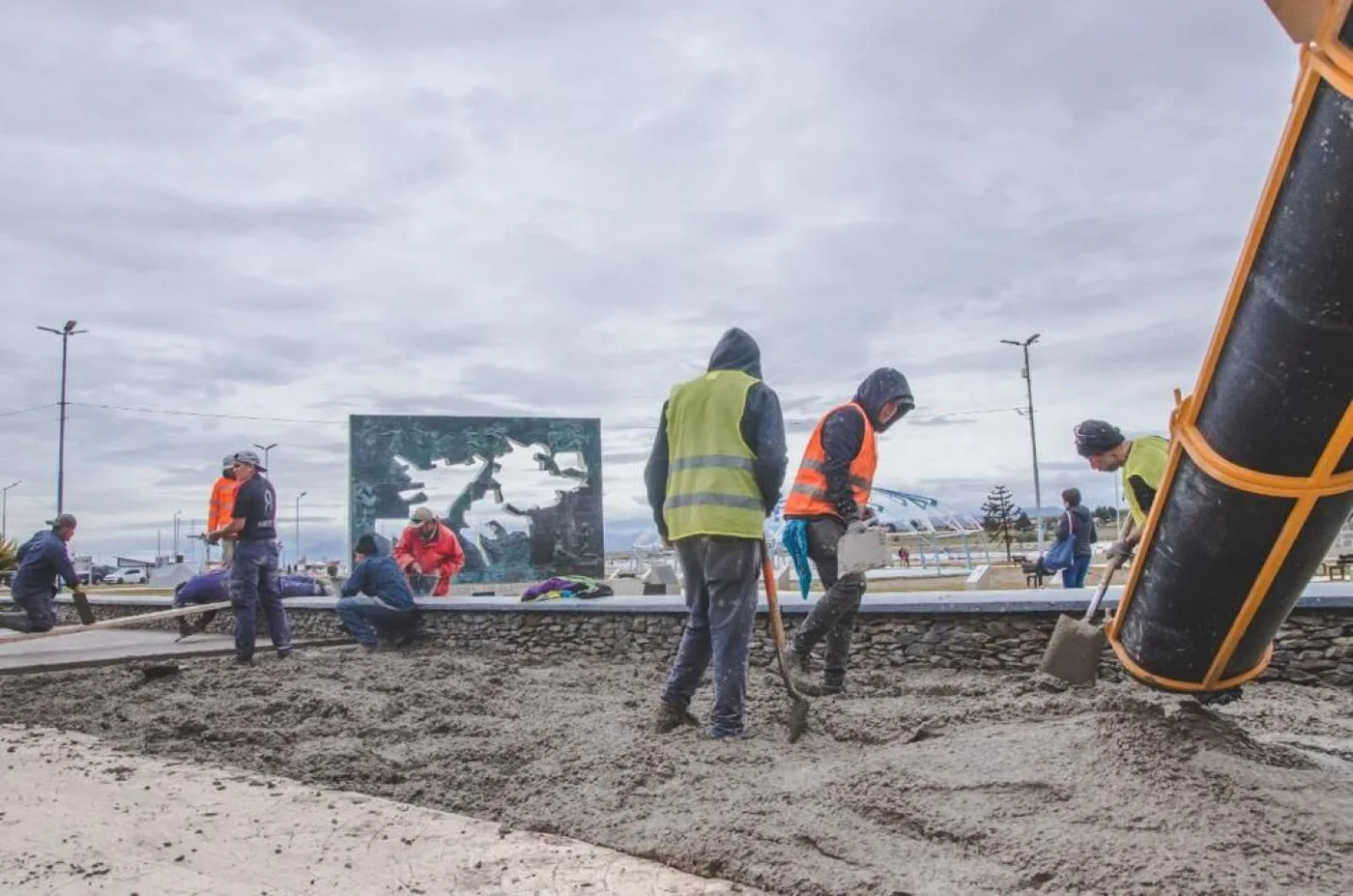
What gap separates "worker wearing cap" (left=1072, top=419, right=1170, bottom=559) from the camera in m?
4.48

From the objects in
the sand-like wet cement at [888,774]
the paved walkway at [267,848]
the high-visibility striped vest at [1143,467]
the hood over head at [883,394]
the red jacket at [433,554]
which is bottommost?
the paved walkway at [267,848]

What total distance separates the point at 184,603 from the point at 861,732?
1035 centimetres

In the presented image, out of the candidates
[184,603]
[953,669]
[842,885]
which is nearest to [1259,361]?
[842,885]

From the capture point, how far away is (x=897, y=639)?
21.9 ft

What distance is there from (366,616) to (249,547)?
1911 mm

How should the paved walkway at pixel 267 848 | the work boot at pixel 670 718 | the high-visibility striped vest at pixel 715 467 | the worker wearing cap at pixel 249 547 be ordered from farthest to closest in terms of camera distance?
the worker wearing cap at pixel 249 547, the work boot at pixel 670 718, the high-visibility striped vest at pixel 715 467, the paved walkway at pixel 267 848

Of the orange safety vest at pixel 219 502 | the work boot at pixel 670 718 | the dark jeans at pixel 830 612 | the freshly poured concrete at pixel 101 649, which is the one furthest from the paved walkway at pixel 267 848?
Result: the orange safety vest at pixel 219 502

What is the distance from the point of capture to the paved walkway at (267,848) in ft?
9.00

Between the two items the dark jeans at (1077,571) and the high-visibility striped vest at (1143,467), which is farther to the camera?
the dark jeans at (1077,571)

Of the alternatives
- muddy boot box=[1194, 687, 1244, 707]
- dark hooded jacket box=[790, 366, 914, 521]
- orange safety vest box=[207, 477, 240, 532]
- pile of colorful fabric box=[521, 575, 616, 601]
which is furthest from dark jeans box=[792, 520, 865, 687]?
orange safety vest box=[207, 477, 240, 532]

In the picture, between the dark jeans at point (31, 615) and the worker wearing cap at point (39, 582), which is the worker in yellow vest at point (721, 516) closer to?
the worker wearing cap at point (39, 582)

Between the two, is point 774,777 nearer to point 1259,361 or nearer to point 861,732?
point 861,732

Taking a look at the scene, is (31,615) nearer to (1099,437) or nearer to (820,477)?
(820,477)

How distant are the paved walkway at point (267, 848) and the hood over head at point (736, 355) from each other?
226 cm
